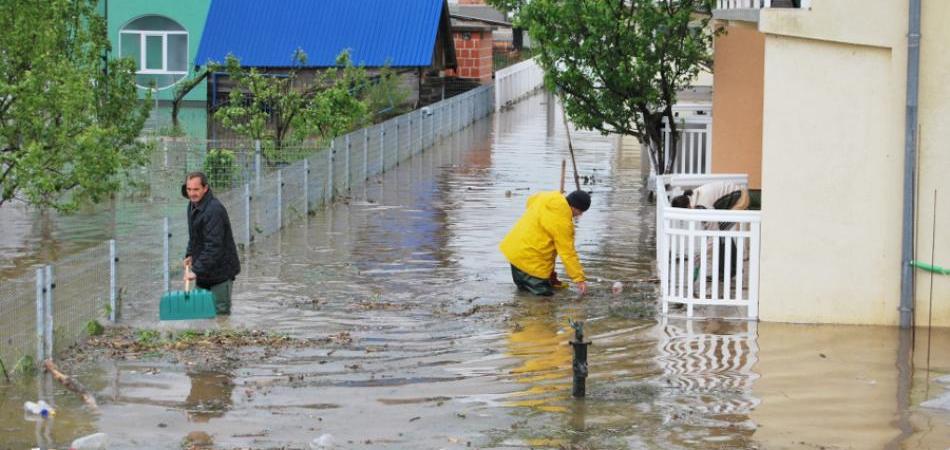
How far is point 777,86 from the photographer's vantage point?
13484mm

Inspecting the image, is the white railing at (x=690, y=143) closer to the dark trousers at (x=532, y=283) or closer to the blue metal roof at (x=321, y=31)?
the dark trousers at (x=532, y=283)

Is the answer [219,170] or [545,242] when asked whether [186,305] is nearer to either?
[545,242]

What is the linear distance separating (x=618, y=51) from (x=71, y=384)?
1180 cm

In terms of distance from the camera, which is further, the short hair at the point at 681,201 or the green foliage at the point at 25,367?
the short hair at the point at 681,201

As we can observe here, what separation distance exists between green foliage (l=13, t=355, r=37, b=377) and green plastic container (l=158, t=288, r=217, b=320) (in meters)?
2.01

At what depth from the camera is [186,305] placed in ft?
43.8

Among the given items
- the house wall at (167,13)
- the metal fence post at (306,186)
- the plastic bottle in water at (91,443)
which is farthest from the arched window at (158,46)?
the plastic bottle in water at (91,443)

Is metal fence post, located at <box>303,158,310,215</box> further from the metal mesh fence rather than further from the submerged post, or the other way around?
the submerged post

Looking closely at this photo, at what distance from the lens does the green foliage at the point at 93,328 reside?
513 inches

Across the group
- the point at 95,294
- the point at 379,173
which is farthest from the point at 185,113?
the point at 95,294

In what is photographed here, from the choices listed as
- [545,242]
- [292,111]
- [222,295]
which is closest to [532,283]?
[545,242]

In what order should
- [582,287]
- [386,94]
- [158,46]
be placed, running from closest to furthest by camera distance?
[582,287], [386,94], [158,46]

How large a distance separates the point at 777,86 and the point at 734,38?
24.5 ft

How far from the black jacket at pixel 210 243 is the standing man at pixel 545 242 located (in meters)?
3.16
